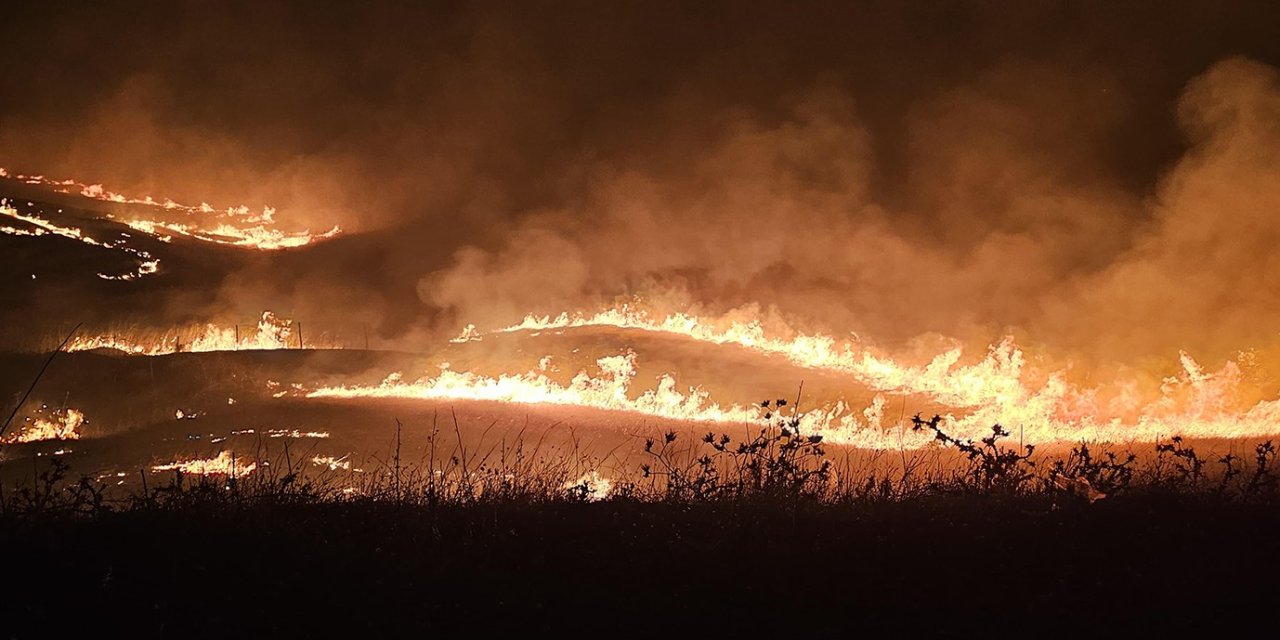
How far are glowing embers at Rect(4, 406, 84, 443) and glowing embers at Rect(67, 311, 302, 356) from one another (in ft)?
23.7

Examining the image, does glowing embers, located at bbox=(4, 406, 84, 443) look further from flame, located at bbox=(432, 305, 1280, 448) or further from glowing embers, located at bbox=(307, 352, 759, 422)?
flame, located at bbox=(432, 305, 1280, 448)

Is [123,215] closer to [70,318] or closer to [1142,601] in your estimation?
[70,318]

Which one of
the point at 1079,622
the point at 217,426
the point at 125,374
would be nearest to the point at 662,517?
the point at 1079,622

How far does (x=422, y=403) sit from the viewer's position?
43562 mm

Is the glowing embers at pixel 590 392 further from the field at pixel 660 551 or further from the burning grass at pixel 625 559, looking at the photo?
the burning grass at pixel 625 559

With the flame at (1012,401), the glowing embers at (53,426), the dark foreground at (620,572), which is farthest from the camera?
the glowing embers at (53,426)

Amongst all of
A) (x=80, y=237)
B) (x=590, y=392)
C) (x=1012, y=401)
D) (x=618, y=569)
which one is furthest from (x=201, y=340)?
(x=618, y=569)

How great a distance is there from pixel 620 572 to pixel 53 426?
51.1 m

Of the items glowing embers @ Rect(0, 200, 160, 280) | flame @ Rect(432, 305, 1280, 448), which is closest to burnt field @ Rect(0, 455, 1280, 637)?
flame @ Rect(432, 305, 1280, 448)

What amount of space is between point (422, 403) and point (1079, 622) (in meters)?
39.9

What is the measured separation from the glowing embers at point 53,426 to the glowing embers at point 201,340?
284 inches

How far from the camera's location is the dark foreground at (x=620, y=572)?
573 centimetres

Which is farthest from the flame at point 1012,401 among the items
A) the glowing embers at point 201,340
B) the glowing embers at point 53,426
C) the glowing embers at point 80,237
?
the glowing embers at point 80,237

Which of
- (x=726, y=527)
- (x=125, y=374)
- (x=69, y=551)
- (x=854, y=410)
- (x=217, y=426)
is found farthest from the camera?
(x=125, y=374)
